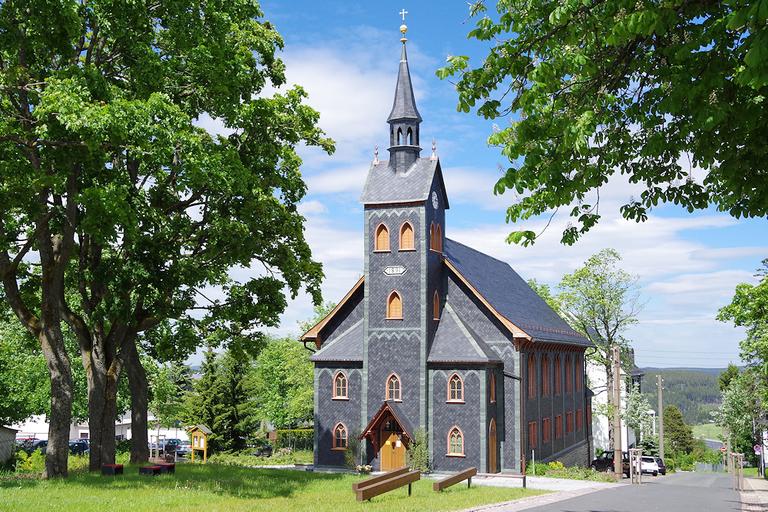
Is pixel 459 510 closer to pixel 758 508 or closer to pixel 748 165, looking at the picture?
pixel 758 508

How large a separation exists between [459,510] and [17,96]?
53.4 feet

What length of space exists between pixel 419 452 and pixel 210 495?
665 inches

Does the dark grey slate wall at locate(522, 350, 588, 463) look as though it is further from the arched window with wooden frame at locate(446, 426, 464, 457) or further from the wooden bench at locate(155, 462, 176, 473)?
the wooden bench at locate(155, 462, 176, 473)

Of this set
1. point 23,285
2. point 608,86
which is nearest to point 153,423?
point 23,285

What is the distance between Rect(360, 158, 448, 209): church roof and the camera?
124 ft

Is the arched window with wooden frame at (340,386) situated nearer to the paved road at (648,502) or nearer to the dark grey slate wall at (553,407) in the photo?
the dark grey slate wall at (553,407)

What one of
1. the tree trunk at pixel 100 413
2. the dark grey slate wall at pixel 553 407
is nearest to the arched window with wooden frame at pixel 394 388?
the dark grey slate wall at pixel 553 407

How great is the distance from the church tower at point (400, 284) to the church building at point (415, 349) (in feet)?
0.16

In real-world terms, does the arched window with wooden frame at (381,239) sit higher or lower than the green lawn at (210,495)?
higher

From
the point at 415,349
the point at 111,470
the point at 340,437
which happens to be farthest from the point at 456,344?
the point at 111,470

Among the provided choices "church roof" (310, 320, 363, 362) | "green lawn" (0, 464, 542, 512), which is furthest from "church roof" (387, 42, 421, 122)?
"green lawn" (0, 464, 542, 512)

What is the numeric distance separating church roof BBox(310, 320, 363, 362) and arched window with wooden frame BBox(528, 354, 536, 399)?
29.9 feet

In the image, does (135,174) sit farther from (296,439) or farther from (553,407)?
(296,439)

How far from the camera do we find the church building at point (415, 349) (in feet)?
120
